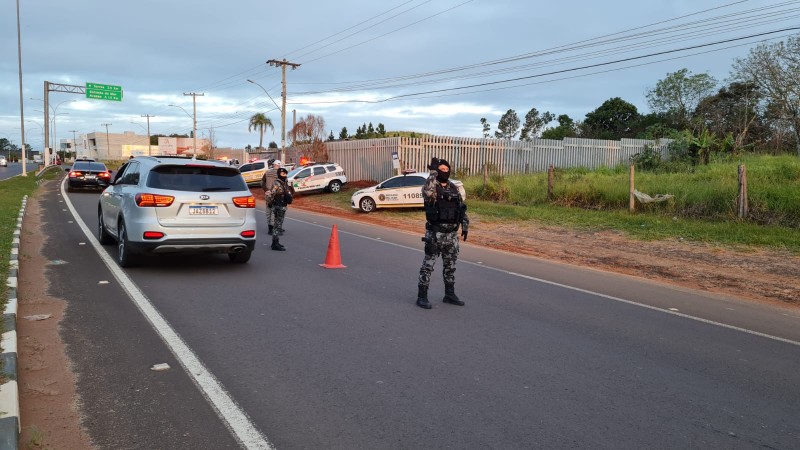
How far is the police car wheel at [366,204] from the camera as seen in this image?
2119 centimetres

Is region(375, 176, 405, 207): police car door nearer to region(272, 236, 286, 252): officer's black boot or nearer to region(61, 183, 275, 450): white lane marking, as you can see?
region(272, 236, 286, 252): officer's black boot

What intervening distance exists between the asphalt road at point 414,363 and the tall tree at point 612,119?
56340 millimetres

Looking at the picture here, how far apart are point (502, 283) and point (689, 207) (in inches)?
363

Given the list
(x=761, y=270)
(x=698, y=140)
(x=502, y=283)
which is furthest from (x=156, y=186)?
(x=698, y=140)

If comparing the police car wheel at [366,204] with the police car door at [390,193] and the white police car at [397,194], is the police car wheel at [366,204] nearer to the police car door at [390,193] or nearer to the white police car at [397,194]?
the white police car at [397,194]

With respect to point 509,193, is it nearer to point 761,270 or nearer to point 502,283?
point 761,270

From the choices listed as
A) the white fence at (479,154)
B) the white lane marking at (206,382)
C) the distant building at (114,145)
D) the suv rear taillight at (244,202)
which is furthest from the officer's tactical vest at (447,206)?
the distant building at (114,145)

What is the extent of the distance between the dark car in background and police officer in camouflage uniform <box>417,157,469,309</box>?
74.8ft

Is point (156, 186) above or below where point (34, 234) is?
above

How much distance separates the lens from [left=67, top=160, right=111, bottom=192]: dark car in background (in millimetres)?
25266

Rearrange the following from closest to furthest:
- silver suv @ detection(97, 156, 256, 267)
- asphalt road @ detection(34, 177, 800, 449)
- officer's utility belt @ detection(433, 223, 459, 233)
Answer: asphalt road @ detection(34, 177, 800, 449) → officer's utility belt @ detection(433, 223, 459, 233) → silver suv @ detection(97, 156, 256, 267)

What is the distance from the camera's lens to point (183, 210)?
27.3ft

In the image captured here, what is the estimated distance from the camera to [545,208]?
62.1 ft

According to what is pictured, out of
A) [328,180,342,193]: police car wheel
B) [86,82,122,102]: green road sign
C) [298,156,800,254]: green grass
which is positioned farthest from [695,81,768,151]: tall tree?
[86,82,122,102]: green road sign
